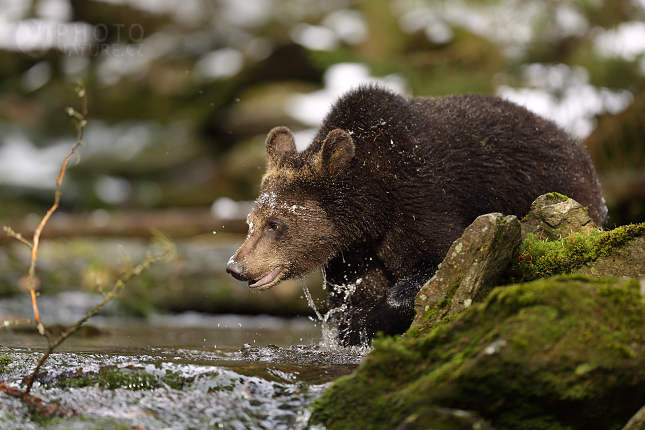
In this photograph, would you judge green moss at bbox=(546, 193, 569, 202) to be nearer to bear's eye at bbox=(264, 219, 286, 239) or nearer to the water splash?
the water splash

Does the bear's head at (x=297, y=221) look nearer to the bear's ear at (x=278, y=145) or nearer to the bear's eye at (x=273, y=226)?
the bear's eye at (x=273, y=226)

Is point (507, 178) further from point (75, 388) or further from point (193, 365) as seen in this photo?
point (75, 388)

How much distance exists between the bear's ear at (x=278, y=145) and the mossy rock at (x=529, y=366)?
2922 millimetres

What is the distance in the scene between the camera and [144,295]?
9703 millimetres

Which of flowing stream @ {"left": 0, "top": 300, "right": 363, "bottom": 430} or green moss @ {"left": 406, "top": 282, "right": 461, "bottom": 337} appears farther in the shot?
green moss @ {"left": 406, "top": 282, "right": 461, "bottom": 337}

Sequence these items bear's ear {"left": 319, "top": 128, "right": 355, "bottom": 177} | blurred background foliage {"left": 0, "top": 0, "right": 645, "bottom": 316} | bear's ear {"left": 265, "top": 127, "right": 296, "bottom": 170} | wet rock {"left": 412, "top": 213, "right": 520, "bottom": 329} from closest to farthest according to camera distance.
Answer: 1. wet rock {"left": 412, "top": 213, "right": 520, "bottom": 329}
2. bear's ear {"left": 319, "top": 128, "right": 355, "bottom": 177}
3. bear's ear {"left": 265, "top": 127, "right": 296, "bottom": 170}
4. blurred background foliage {"left": 0, "top": 0, "right": 645, "bottom": 316}

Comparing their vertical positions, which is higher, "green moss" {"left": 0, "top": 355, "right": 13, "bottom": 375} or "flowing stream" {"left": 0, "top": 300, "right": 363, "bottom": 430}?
"green moss" {"left": 0, "top": 355, "right": 13, "bottom": 375}

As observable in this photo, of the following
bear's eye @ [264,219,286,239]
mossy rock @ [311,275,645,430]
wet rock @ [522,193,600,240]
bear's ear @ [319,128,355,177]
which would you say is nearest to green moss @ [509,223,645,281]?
wet rock @ [522,193,600,240]

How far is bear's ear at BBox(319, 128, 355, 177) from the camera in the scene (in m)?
5.01

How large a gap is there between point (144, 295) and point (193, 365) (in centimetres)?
637

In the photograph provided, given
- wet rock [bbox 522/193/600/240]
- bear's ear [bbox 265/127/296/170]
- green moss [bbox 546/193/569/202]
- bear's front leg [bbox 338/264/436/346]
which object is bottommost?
bear's front leg [bbox 338/264/436/346]

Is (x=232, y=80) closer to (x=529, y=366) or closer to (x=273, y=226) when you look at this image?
(x=273, y=226)

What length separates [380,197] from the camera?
5.09 metres

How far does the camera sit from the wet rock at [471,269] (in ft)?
12.9
